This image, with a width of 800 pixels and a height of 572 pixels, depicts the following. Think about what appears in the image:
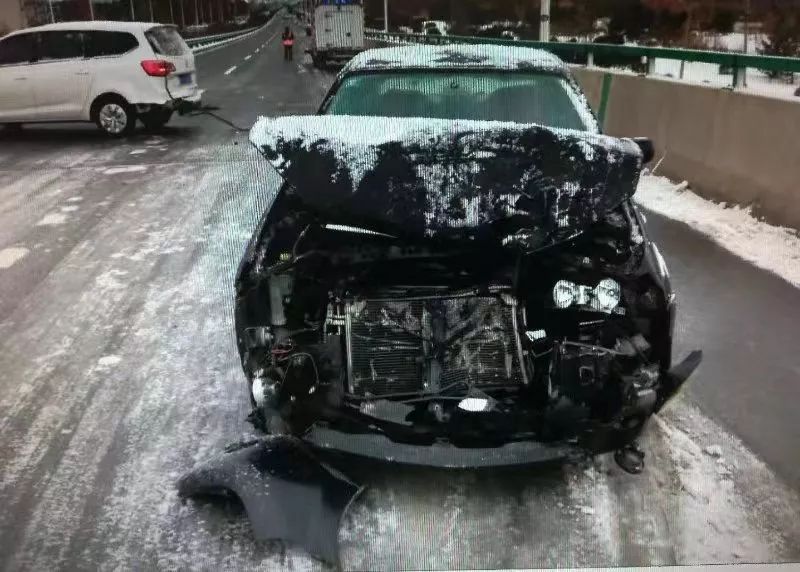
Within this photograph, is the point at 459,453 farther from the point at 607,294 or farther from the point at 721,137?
the point at 721,137

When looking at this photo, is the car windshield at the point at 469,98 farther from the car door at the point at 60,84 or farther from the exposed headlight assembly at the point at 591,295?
the car door at the point at 60,84

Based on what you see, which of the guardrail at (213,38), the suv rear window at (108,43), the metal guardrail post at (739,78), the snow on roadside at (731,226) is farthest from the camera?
the suv rear window at (108,43)

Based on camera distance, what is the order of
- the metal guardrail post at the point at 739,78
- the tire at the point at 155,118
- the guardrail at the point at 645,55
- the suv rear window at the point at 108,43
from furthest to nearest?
1. the tire at the point at 155,118
2. the suv rear window at the point at 108,43
3. the metal guardrail post at the point at 739,78
4. the guardrail at the point at 645,55

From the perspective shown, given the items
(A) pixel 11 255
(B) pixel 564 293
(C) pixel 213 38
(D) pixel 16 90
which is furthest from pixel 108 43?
(B) pixel 564 293

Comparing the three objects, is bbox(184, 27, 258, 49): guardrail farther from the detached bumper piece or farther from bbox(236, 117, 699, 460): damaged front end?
the detached bumper piece

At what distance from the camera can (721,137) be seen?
5.63 metres

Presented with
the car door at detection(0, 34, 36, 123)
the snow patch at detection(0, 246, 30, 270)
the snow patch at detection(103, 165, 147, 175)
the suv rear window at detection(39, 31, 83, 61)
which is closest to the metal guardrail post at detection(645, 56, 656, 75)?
the snow patch at detection(0, 246, 30, 270)

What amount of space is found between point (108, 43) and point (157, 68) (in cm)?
107

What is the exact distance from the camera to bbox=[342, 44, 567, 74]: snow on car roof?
3832 mm

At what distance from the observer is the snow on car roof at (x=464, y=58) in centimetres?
383

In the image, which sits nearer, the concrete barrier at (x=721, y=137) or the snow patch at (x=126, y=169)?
the concrete barrier at (x=721, y=137)

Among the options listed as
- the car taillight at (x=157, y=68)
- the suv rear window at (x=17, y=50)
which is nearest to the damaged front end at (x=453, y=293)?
the suv rear window at (x=17, y=50)

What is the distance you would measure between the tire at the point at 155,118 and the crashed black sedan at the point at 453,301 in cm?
729

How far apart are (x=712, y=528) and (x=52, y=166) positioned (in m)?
7.31
